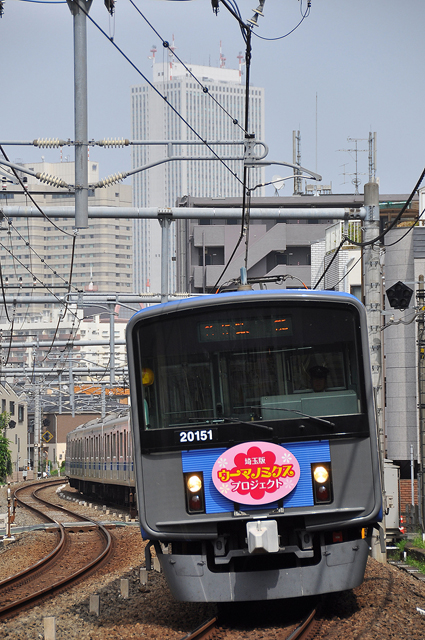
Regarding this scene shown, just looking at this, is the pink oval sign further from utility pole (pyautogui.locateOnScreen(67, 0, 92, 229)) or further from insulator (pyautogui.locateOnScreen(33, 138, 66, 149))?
insulator (pyautogui.locateOnScreen(33, 138, 66, 149))

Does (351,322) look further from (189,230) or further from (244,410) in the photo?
(189,230)

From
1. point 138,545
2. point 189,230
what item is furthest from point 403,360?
point 189,230

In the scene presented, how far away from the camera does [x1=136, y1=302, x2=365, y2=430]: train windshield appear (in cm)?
780

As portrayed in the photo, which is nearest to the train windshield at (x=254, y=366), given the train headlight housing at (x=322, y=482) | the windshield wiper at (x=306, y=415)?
the windshield wiper at (x=306, y=415)

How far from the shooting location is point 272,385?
7809 mm

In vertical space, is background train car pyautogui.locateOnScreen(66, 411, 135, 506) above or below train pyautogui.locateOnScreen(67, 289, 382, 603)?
below

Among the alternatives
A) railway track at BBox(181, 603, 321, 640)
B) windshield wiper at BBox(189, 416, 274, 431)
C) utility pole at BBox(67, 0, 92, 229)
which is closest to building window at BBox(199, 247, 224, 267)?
utility pole at BBox(67, 0, 92, 229)

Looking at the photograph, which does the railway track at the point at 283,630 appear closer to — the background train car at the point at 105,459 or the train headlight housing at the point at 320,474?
the train headlight housing at the point at 320,474

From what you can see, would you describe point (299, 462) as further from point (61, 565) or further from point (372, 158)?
point (372, 158)

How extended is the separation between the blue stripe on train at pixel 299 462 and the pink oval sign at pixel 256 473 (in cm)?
6

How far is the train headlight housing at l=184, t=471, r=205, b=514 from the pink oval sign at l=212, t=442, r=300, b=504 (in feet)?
0.50

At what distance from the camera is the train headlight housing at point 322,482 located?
767 cm

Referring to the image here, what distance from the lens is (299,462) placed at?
766 centimetres

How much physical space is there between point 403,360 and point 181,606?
1866 centimetres
